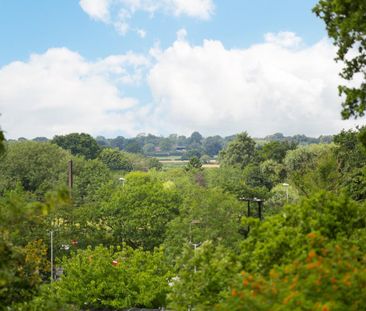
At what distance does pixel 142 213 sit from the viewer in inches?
2071

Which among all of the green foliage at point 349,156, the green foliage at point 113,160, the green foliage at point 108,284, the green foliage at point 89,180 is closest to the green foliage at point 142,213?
the green foliage at point 108,284

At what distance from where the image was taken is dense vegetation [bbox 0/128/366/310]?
1277 cm

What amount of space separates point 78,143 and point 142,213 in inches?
2833

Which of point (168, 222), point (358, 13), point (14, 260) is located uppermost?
point (358, 13)

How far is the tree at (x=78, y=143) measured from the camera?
4764 inches

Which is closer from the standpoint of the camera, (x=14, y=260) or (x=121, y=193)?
(x=14, y=260)

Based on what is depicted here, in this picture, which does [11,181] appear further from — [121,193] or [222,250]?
[222,250]

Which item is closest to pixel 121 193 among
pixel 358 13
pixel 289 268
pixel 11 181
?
pixel 11 181

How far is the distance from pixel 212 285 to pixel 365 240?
468cm

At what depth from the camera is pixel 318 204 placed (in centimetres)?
1789

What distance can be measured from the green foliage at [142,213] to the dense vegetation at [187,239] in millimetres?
98

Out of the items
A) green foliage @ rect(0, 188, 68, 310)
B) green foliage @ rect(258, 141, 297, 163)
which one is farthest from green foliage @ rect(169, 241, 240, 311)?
green foliage @ rect(258, 141, 297, 163)

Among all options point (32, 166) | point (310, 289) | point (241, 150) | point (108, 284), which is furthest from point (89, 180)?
point (310, 289)

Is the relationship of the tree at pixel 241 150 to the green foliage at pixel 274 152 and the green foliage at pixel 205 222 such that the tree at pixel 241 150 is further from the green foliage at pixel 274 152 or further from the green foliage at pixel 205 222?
the green foliage at pixel 205 222
